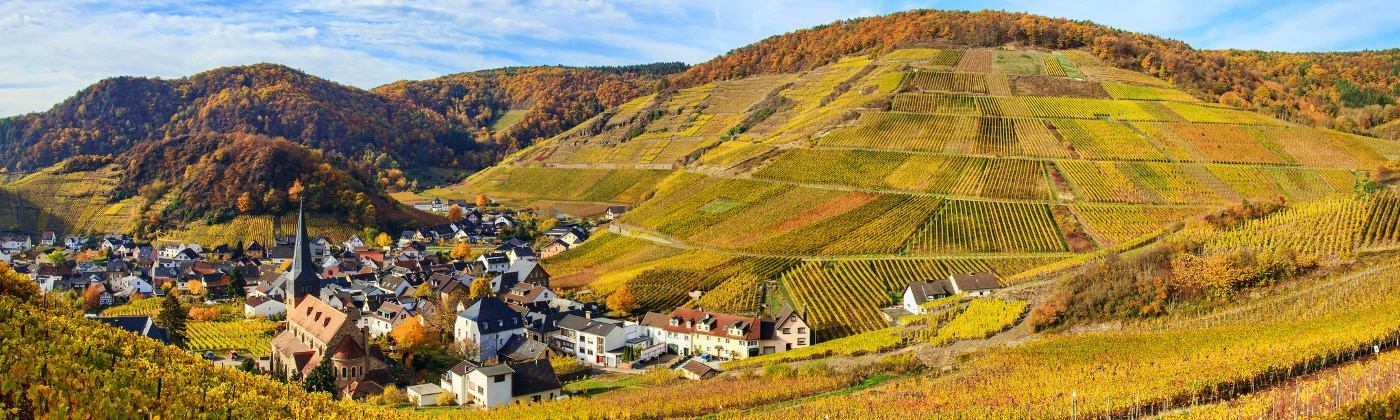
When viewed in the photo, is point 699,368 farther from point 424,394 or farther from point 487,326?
point 487,326

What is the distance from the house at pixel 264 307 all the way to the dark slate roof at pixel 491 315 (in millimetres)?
17339

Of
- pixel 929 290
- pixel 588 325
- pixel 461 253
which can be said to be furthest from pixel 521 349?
pixel 461 253

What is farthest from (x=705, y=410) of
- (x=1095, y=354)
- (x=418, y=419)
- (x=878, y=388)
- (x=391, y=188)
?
(x=391, y=188)

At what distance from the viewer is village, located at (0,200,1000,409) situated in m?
34.1

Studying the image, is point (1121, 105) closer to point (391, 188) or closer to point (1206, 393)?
point (1206, 393)

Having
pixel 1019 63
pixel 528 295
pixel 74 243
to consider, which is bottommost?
pixel 74 243

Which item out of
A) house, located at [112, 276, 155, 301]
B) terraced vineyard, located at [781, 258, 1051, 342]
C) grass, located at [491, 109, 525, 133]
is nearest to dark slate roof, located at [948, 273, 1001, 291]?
terraced vineyard, located at [781, 258, 1051, 342]

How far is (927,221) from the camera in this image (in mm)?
55625

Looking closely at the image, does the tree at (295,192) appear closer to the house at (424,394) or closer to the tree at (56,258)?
the tree at (56,258)

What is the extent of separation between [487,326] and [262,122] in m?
133

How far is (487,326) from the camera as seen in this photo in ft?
135

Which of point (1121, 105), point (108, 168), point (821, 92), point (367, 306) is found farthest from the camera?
point (821, 92)

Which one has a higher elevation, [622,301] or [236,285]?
[622,301]

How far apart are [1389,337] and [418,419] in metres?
28.5
